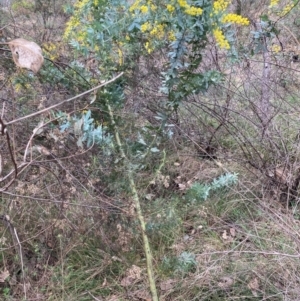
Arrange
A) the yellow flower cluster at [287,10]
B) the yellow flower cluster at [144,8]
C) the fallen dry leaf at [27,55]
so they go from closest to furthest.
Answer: the fallen dry leaf at [27,55]
the yellow flower cluster at [144,8]
the yellow flower cluster at [287,10]

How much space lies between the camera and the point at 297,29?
5387mm

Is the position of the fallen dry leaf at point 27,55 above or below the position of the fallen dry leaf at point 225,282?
above

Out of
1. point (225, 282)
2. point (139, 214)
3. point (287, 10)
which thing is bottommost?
point (225, 282)

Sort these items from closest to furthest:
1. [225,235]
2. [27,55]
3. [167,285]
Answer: [27,55] → [167,285] → [225,235]

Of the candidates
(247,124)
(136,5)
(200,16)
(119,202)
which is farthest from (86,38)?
(247,124)

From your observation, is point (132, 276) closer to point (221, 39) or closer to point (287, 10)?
point (221, 39)

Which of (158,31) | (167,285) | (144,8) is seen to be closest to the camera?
(144,8)

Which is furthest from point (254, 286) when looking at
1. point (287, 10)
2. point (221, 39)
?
point (287, 10)

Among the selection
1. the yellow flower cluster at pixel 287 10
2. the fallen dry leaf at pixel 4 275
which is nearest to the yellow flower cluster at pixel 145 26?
the yellow flower cluster at pixel 287 10

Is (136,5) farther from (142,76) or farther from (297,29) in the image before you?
(297,29)

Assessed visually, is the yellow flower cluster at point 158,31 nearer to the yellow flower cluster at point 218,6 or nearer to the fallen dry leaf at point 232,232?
the yellow flower cluster at point 218,6

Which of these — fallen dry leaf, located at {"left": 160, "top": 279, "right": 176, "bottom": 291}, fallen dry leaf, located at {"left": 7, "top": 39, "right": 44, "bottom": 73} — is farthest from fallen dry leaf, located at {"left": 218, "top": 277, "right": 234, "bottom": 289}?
fallen dry leaf, located at {"left": 7, "top": 39, "right": 44, "bottom": 73}

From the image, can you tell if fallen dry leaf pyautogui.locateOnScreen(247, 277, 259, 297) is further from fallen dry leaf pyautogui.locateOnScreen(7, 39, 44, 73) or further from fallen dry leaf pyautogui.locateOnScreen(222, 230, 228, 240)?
fallen dry leaf pyautogui.locateOnScreen(7, 39, 44, 73)

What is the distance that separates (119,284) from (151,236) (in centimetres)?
32
